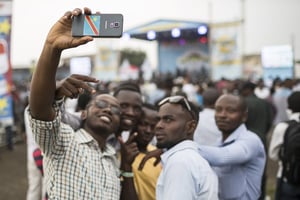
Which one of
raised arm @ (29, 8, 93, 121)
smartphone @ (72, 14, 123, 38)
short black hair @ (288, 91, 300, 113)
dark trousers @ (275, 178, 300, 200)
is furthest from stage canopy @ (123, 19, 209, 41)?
smartphone @ (72, 14, 123, 38)

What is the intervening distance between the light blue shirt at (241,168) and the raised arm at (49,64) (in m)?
1.33

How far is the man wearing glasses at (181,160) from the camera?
5.84ft

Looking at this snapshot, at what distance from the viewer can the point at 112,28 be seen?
1.33m

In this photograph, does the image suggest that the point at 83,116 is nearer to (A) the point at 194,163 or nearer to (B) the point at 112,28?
(A) the point at 194,163

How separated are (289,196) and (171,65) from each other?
16818 mm

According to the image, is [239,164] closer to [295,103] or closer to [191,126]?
[191,126]

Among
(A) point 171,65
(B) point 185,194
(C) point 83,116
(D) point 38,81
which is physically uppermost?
(A) point 171,65

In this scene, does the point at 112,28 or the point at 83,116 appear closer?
the point at 112,28

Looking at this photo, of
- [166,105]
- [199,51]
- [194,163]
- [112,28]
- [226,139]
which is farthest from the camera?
[199,51]

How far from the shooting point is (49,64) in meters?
1.45

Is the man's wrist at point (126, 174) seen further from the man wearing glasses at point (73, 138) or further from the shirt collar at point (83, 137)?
the shirt collar at point (83, 137)

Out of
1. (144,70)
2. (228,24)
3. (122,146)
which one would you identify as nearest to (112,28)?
(122,146)

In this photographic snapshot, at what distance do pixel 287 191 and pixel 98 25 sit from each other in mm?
2821

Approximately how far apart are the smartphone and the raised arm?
0.02m
